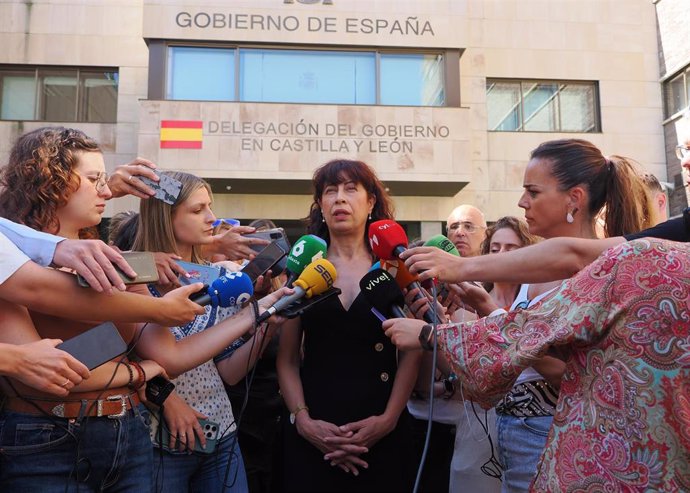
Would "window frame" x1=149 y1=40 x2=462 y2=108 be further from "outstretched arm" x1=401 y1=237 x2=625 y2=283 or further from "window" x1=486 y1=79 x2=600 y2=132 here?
"outstretched arm" x1=401 y1=237 x2=625 y2=283

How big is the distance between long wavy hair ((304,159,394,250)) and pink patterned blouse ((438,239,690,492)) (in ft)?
5.21

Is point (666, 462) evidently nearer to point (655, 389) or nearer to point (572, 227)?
point (655, 389)

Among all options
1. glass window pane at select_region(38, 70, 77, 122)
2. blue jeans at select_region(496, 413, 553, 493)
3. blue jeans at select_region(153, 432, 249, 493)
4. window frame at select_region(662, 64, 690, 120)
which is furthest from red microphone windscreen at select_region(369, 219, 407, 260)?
window frame at select_region(662, 64, 690, 120)

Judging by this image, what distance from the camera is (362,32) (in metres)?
12.5

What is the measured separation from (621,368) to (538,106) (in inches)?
516

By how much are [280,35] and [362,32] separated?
5.53ft

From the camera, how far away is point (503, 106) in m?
13.6

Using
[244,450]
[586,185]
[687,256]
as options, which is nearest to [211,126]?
[244,450]

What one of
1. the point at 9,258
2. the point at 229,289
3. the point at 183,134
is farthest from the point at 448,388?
the point at 183,134

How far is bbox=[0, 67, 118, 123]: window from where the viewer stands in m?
12.8

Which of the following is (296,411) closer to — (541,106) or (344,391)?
(344,391)

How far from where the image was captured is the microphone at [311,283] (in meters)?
2.38

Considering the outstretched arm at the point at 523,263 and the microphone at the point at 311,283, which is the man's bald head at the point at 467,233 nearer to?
the microphone at the point at 311,283

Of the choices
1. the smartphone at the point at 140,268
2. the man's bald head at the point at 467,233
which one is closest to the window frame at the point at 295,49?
the man's bald head at the point at 467,233
